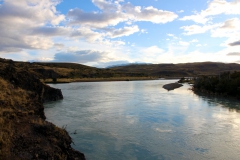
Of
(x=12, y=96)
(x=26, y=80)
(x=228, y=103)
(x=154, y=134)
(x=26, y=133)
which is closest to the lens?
(x=26, y=133)

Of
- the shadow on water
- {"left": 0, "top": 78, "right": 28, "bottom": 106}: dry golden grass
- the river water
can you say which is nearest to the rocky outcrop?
{"left": 0, "top": 78, "right": 28, "bottom": 106}: dry golden grass

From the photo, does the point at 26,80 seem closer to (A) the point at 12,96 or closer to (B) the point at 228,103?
(A) the point at 12,96

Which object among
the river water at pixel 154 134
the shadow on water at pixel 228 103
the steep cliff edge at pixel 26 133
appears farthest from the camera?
the shadow on water at pixel 228 103

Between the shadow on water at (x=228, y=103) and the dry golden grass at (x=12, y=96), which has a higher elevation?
the dry golden grass at (x=12, y=96)

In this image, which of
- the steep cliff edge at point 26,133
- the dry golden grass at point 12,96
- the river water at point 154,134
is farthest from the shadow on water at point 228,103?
the dry golden grass at point 12,96

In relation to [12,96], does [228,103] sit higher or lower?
lower

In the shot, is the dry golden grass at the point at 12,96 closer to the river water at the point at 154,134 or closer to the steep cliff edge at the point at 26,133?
the steep cliff edge at the point at 26,133

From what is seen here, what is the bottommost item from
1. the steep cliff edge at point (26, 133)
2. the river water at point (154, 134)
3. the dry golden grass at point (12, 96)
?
the river water at point (154, 134)

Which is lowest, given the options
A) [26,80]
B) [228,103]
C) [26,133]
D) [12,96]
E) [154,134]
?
[154,134]

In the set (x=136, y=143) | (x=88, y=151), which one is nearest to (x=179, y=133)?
(x=136, y=143)

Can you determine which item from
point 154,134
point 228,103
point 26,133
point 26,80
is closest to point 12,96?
point 26,133

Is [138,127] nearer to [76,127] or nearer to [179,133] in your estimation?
[179,133]

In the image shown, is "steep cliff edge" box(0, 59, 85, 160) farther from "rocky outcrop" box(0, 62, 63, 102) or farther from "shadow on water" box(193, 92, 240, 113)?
"shadow on water" box(193, 92, 240, 113)

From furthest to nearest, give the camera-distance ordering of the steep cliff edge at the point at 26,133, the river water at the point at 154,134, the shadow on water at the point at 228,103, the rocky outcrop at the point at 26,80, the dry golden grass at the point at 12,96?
1. the shadow on water at the point at 228,103
2. the rocky outcrop at the point at 26,80
3. the river water at the point at 154,134
4. the dry golden grass at the point at 12,96
5. the steep cliff edge at the point at 26,133
